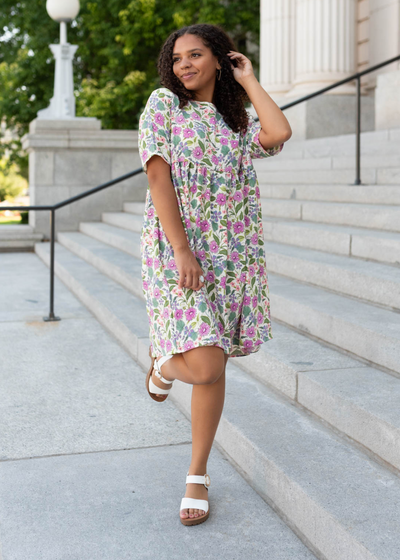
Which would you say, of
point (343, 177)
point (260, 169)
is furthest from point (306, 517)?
point (260, 169)

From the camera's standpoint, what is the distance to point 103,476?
3.27 meters

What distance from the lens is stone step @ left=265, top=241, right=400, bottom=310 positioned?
14.4 ft

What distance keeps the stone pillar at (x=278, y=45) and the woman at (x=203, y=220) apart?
33.7 ft

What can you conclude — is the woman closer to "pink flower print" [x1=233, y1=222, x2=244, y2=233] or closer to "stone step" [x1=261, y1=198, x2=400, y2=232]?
"pink flower print" [x1=233, y1=222, x2=244, y2=233]

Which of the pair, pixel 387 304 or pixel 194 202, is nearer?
pixel 194 202

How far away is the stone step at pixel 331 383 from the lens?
300 centimetres

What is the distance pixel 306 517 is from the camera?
2.67 meters

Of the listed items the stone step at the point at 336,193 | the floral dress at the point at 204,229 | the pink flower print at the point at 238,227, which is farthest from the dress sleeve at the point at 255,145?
the stone step at the point at 336,193

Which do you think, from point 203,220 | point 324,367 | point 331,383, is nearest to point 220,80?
point 203,220

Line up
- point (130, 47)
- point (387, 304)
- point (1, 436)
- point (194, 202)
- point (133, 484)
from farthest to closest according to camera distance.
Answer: point (130, 47), point (387, 304), point (1, 436), point (133, 484), point (194, 202)

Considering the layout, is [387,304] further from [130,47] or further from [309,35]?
[130,47]

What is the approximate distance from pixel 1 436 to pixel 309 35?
9667 mm

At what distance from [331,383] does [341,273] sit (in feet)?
5.10

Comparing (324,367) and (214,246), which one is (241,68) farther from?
(324,367)
